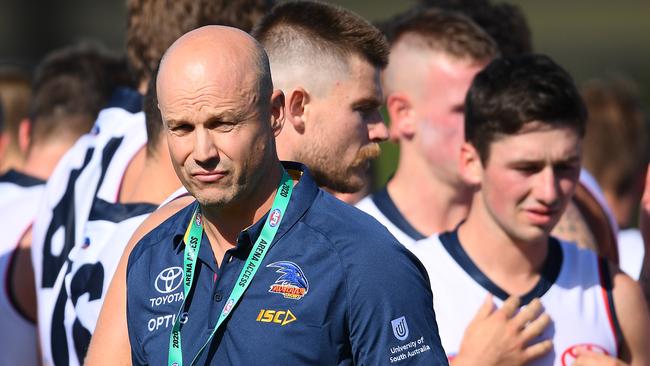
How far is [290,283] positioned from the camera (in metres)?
2.70

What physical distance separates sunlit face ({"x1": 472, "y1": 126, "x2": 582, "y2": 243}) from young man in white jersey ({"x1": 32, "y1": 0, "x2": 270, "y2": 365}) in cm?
108

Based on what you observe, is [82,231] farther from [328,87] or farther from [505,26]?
[505,26]

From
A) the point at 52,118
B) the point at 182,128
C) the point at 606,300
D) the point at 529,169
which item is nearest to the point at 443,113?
the point at 529,169

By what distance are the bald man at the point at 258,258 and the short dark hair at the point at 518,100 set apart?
56.6 inches

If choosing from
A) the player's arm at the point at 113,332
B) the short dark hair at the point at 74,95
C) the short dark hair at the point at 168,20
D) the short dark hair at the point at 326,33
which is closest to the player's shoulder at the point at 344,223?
the player's arm at the point at 113,332

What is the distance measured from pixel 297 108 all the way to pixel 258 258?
95cm

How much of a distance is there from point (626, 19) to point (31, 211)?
26498mm

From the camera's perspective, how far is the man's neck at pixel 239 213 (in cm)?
279

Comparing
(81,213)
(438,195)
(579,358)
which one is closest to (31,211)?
(81,213)

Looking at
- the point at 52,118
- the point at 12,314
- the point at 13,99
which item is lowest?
the point at 13,99

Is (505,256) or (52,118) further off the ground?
(505,256)

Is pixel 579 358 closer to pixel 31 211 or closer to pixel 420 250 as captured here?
pixel 420 250

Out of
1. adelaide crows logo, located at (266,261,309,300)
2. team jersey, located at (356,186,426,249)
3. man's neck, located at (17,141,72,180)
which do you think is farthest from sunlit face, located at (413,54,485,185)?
adelaide crows logo, located at (266,261,309,300)

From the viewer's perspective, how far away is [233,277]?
2777 mm
